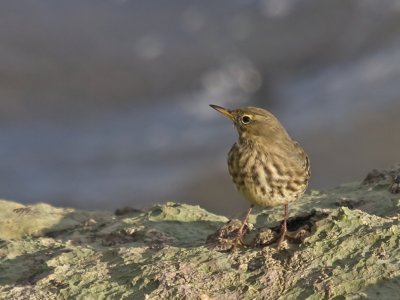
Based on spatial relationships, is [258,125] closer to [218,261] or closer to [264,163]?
[264,163]

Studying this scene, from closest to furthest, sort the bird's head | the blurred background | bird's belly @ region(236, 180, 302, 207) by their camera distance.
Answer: bird's belly @ region(236, 180, 302, 207) < the bird's head < the blurred background

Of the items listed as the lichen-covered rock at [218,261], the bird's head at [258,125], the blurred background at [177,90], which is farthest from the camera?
the blurred background at [177,90]

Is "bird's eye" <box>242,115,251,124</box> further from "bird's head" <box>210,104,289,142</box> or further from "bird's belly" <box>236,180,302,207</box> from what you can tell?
"bird's belly" <box>236,180,302,207</box>

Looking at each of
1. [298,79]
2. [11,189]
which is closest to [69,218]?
[11,189]

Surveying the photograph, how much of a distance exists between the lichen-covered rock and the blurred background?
394cm

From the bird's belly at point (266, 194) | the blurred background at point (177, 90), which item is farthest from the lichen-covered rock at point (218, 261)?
the blurred background at point (177, 90)

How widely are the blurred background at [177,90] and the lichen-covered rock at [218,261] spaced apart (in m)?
3.94

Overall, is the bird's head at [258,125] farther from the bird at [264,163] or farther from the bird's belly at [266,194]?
the bird's belly at [266,194]

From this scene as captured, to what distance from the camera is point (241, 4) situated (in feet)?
58.8

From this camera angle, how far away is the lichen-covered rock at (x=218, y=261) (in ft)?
12.5

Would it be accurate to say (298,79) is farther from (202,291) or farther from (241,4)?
(202,291)

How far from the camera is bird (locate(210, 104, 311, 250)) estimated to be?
471cm

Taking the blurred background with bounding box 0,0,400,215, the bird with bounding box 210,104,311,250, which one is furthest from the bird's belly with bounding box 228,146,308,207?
the blurred background with bounding box 0,0,400,215

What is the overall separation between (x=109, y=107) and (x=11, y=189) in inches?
127
